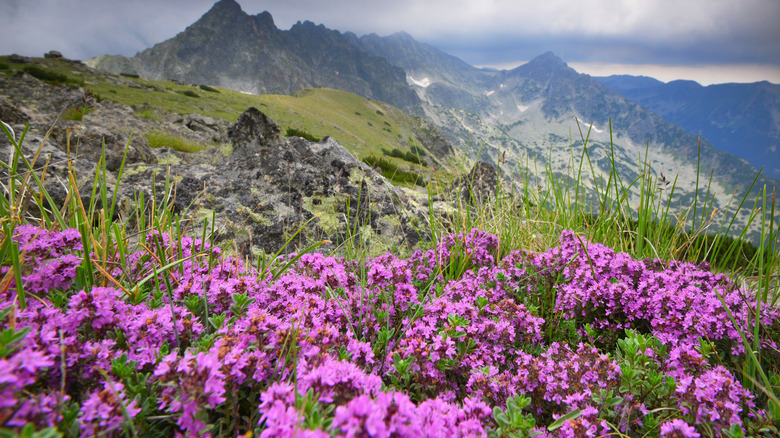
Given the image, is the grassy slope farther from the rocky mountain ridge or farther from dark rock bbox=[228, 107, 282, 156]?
the rocky mountain ridge

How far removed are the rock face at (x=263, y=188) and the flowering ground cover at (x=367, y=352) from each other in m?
1.55

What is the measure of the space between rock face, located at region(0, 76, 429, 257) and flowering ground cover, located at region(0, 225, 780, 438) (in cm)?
155

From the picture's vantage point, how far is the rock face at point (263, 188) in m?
4.60

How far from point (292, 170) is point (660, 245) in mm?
5374

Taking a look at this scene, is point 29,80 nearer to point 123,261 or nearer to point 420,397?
point 123,261

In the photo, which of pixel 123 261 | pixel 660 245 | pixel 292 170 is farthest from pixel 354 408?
pixel 660 245

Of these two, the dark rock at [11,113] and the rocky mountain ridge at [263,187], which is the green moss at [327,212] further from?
the dark rock at [11,113]

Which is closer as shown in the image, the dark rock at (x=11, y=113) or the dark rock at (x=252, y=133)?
the dark rock at (x=252, y=133)

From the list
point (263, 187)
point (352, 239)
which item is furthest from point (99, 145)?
point (352, 239)

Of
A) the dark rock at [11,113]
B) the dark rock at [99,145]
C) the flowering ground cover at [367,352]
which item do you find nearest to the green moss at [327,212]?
the flowering ground cover at [367,352]

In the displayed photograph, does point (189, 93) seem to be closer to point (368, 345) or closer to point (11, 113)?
point (11, 113)

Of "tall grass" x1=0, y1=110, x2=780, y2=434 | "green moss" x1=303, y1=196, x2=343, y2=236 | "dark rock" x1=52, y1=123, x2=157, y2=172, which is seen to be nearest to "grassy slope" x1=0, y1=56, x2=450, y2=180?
"dark rock" x1=52, y1=123, x2=157, y2=172

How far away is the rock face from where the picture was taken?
4602 mm

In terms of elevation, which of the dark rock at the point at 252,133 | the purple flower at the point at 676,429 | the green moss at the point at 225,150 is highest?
the dark rock at the point at 252,133
